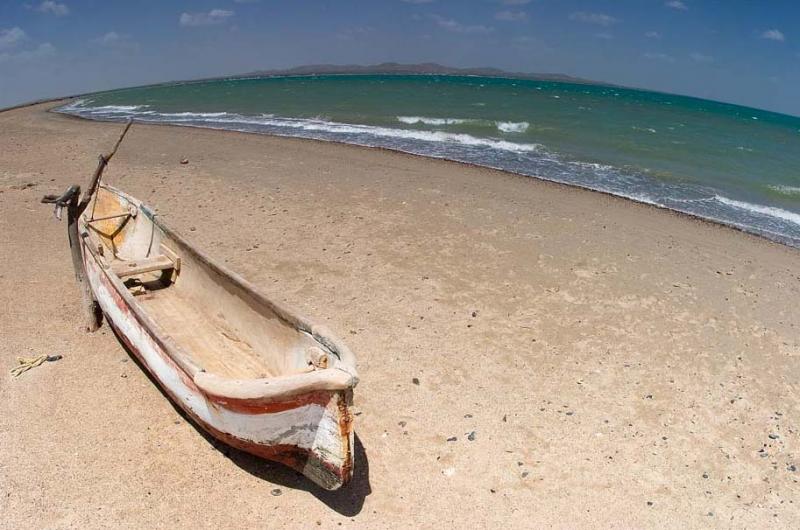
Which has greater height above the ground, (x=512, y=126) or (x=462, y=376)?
(x=512, y=126)

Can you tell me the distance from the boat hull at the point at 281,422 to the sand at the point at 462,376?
0.44 meters

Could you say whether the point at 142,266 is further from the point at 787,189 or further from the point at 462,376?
the point at 787,189

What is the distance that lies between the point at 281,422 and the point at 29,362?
3.81 metres

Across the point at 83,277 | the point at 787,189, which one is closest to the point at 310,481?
the point at 83,277

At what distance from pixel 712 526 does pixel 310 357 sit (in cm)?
365

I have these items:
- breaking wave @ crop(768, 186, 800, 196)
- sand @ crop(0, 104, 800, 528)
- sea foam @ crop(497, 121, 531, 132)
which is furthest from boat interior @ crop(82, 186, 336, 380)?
sea foam @ crop(497, 121, 531, 132)

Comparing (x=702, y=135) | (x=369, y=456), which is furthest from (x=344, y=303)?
(x=702, y=135)

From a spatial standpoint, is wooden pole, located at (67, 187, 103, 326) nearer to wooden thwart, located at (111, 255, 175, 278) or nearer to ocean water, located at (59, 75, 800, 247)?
wooden thwart, located at (111, 255, 175, 278)

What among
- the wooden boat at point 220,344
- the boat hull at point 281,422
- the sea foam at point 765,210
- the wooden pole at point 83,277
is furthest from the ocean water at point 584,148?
the wooden pole at point 83,277

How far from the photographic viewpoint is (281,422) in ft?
13.2

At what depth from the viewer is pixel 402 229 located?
10.6 m

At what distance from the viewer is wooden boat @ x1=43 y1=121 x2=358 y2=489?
152 inches

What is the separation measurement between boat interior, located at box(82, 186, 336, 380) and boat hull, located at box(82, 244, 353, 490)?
28 centimetres

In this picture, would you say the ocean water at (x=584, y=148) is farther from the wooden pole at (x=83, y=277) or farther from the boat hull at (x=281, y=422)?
the wooden pole at (x=83, y=277)
